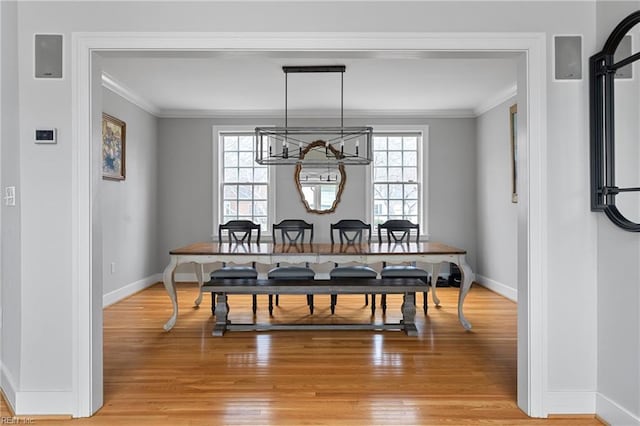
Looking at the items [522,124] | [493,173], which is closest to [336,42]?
[522,124]

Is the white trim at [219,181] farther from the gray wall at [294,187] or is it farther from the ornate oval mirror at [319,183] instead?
the ornate oval mirror at [319,183]

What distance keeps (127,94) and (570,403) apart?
17.2ft

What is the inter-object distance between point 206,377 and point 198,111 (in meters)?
4.34

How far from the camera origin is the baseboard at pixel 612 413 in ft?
6.62

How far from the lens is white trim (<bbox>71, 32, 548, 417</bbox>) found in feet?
7.42

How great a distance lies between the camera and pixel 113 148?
491 centimetres

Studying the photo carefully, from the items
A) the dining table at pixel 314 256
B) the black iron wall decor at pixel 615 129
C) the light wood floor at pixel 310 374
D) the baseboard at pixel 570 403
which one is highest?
the black iron wall decor at pixel 615 129

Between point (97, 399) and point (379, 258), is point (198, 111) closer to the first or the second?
point (379, 258)

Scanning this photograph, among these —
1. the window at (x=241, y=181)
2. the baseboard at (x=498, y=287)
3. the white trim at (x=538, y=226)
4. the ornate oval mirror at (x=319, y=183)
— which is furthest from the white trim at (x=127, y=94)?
the baseboard at (x=498, y=287)

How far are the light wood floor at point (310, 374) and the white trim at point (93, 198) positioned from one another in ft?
0.88

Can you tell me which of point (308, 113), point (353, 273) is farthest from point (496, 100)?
point (353, 273)

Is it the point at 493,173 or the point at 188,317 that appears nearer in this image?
the point at 188,317

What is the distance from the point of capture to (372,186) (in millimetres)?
6246

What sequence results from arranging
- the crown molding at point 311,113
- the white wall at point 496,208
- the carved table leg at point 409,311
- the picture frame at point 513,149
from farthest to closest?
1. the crown molding at point 311,113
2. the white wall at point 496,208
3. the picture frame at point 513,149
4. the carved table leg at point 409,311
